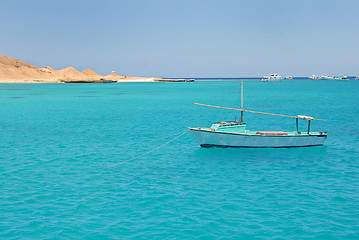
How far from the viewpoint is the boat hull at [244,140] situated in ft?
115

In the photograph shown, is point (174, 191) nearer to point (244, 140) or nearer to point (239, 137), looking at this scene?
point (239, 137)

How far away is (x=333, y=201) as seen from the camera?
69.8ft

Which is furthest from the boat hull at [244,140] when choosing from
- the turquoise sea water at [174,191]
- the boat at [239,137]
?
the turquoise sea water at [174,191]

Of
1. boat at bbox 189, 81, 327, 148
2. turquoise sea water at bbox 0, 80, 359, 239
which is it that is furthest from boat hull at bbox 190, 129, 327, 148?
turquoise sea water at bbox 0, 80, 359, 239

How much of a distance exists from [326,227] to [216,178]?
9525 millimetres

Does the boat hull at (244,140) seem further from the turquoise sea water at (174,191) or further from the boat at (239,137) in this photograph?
the turquoise sea water at (174,191)

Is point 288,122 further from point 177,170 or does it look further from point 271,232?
point 271,232

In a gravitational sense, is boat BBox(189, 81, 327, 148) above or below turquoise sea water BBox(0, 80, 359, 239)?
above

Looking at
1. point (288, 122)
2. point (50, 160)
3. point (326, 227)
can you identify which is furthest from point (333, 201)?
point (288, 122)

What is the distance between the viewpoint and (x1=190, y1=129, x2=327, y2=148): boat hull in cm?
3500

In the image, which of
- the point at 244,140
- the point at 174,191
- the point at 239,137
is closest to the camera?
the point at 174,191

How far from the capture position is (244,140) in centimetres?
3522

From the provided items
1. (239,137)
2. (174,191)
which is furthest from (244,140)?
(174,191)

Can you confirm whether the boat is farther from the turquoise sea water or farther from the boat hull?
the turquoise sea water
